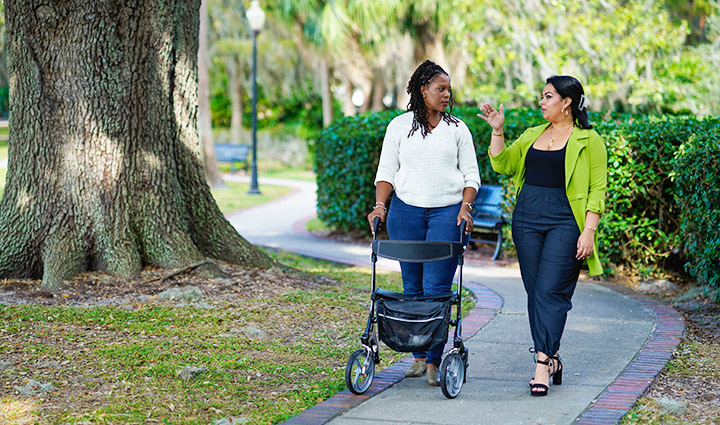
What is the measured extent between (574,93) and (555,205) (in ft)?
2.10

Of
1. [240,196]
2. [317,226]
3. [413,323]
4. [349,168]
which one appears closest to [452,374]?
[413,323]

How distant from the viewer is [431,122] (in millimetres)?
4906

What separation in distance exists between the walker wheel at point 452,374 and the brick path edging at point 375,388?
0.42m

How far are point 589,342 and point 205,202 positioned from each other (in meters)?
3.79

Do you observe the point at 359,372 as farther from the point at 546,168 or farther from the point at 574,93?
the point at 574,93

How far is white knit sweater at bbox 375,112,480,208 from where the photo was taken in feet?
15.8

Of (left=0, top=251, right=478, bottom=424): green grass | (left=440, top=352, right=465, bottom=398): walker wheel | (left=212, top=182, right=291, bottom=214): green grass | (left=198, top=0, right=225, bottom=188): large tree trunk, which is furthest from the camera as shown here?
(left=198, top=0, right=225, bottom=188): large tree trunk

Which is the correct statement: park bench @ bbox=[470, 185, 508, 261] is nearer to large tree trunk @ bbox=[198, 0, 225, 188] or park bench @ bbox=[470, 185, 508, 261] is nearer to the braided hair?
the braided hair

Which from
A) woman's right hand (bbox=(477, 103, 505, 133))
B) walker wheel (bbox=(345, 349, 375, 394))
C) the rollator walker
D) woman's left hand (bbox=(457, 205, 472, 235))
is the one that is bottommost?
walker wheel (bbox=(345, 349, 375, 394))

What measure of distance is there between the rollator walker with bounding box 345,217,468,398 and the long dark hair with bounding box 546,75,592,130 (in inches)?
35.4

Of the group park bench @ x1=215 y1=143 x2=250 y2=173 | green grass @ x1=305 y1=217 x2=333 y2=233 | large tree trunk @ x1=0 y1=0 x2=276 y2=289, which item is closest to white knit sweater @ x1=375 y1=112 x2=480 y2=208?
large tree trunk @ x1=0 y1=0 x2=276 y2=289

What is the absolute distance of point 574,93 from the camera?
4.75 m

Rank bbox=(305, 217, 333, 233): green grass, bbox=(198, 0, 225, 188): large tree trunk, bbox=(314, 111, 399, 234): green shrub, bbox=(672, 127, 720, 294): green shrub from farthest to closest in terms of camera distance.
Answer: bbox=(198, 0, 225, 188): large tree trunk
bbox=(305, 217, 333, 233): green grass
bbox=(314, 111, 399, 234): green shrub
bbox=(672, 127, 720, 294): green shrub

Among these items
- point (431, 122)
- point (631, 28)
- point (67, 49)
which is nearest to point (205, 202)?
point (67, 49)
